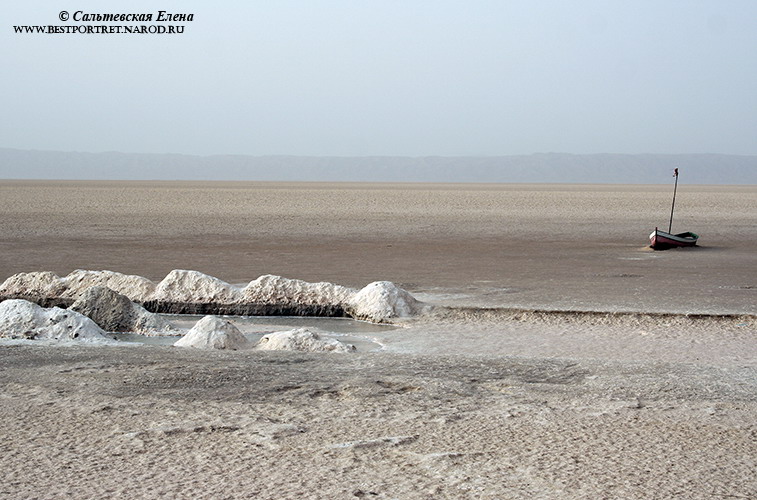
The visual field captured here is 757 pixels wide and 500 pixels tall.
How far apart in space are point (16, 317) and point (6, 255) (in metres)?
9.50

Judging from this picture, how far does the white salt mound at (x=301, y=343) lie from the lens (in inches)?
322

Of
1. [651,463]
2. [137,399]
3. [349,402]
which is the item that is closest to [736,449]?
[651,463]

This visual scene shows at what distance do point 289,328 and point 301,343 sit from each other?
1679 mm

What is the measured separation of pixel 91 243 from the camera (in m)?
20.5

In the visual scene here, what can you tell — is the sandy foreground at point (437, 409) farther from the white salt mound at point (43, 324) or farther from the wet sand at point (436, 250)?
the white salt mound at point (43, 324)

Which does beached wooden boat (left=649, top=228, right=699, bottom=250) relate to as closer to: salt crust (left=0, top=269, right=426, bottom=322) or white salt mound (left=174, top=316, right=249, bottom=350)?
salt crust (left=0, top=269, right=426, bottom=322)

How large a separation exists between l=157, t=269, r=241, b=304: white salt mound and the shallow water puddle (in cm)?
33

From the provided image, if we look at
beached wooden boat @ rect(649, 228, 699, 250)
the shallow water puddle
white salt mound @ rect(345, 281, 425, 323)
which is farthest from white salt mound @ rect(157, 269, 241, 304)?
beached wooden boat @ rect(649, 228, 699, 250)

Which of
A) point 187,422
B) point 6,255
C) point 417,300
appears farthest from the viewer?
point 6,255

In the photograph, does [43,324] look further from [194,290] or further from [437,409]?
[437,409]

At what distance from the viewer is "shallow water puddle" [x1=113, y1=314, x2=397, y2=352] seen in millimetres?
9234

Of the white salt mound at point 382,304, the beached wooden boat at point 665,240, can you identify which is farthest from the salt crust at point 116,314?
the beached wooden boat at point 665,240

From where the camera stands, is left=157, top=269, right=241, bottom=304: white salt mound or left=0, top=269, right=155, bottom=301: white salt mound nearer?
left=157, top=269, right=241, bottom=304: white salt mound

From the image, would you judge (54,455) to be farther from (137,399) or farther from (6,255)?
(6,255)
